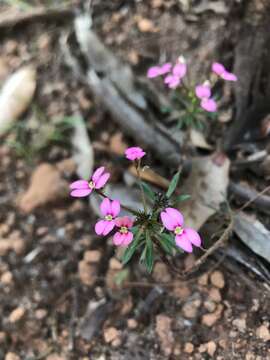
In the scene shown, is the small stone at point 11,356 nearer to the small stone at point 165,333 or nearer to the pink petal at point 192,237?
the small stone at point 165,333

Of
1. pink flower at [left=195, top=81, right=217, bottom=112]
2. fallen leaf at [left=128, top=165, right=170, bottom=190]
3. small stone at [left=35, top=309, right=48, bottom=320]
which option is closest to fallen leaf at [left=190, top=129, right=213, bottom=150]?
fallen leaf at [left=128, top=165, right=170, bottom=190]

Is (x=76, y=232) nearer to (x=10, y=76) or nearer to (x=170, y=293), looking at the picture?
(x=170, y=293)

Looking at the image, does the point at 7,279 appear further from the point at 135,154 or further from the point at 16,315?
the point at 135,154

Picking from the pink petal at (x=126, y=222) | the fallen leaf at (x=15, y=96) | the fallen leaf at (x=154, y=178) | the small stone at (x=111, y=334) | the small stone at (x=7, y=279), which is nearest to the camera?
the pink petal at (x=126, y=222)

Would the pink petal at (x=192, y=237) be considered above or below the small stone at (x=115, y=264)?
above

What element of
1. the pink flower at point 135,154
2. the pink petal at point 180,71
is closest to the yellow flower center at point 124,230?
the pink flower at point 135,154

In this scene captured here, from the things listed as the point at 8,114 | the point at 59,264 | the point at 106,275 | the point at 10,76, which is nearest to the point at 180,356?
the point at 106,275

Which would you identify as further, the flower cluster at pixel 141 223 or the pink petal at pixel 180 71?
the pink petal at pixel 180 71
